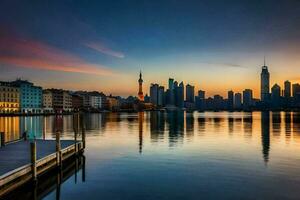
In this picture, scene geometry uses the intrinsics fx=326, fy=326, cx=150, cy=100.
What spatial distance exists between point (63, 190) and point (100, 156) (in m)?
17.1

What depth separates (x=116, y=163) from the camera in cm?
4000

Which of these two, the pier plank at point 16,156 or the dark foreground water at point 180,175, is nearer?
the dark foreground water at point 180,175

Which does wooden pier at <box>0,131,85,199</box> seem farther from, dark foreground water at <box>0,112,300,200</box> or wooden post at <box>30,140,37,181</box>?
dark foreground water at <box>0,112,300,200</box>

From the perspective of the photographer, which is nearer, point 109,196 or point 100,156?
point 109,196

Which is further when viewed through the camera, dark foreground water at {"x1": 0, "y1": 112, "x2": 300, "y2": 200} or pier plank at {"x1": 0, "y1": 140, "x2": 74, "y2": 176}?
pier plank at {"x1": 0, "y1": 140, "x2": 74, "y2": 176}

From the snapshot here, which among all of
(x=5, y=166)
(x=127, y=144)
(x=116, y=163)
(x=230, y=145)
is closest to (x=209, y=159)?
(x=116, y=163)

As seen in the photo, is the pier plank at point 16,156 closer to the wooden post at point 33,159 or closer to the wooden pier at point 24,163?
the wooden pier at point 24,163

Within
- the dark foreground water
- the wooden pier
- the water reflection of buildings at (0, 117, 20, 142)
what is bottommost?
the water reflection of buildings at (0, 117, 20, 142)

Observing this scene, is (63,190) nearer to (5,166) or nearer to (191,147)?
(5,166)

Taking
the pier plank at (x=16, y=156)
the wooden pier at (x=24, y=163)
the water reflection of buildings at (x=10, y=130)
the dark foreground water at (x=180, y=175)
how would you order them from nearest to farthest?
the wooden pier at (x=24, y=163) → the dark foreground water at (x=180, y=175) → the pier plank at (x=16, y=156) → the water reflection of buildings at (x=10, y=130)

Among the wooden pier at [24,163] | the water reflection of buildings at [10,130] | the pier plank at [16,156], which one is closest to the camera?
the wooden pier at [24,163]

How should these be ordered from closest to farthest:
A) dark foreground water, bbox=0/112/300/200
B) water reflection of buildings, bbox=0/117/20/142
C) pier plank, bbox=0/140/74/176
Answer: dark foreground water, bbox=0/112/300/200, pier plank, bbox=0/140/74/176, water reflection of buildings, bbox=0/117/20/142

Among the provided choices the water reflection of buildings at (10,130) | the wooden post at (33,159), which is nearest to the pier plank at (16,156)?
the wooden post at (33,159)

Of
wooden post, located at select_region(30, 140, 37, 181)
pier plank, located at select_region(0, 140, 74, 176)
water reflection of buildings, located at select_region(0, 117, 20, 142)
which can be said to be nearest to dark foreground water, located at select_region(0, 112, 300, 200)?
wooden post, located at select_region(30, 140, 37, 181)
